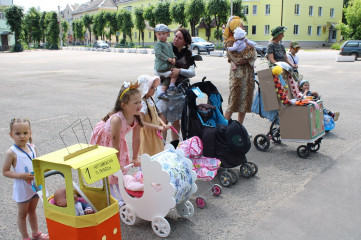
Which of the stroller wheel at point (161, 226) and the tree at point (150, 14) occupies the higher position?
the tree at point (150, 14)

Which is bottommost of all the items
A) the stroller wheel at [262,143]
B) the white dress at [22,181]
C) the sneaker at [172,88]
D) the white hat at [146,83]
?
the stroller wheel at [262,143]

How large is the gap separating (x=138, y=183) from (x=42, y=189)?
1004mm

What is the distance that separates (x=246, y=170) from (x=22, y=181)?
2.80m

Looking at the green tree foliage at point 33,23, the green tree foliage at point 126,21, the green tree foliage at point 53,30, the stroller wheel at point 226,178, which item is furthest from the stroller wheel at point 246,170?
the green tree foliage at point 33,23

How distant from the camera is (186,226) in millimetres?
3443

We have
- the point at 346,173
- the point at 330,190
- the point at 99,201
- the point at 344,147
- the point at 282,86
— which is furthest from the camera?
the point at 344,147

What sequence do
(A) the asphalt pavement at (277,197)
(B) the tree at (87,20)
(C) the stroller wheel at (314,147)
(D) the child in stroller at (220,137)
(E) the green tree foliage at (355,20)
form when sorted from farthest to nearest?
1. (B) the tree at (87,20)
2. (E) the green tree foliage at (355,20)
3. (C) the stroller wheel at (314,147)
4. (D) the child in stroller at (220,137)
5. (A) the asphalt pavement at (277,197)

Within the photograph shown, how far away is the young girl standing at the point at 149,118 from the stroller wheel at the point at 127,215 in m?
Result: 1.01

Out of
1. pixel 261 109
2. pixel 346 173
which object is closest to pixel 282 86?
pixel 261 109

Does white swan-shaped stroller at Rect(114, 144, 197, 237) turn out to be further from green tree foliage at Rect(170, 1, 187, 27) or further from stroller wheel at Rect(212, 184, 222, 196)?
green tree foliage at Rect(170, 1, 187, 27)

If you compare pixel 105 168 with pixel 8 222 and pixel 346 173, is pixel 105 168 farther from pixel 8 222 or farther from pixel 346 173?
pixel 346 173

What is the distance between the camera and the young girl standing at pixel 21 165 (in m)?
2.82

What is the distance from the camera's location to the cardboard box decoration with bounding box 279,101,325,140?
522 cm

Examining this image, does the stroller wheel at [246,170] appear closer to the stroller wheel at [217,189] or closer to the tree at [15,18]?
the stroller wheel at [217,189]
